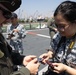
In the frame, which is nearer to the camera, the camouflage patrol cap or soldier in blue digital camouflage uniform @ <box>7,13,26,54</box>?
the camouflage patrol cap

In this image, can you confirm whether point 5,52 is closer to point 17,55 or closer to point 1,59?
point 1,59

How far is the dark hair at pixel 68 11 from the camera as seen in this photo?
2680 mm

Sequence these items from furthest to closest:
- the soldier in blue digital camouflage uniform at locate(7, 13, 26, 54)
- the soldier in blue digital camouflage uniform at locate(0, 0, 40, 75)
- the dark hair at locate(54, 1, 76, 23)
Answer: the soldier in blue digital camouflage uniform at locate(7, 13, 26, 54) < the dark hair at locate(54, 1, 76, 23) < the soldier in blue digital camouflage uniform at locate(0, 0, 40, 75)

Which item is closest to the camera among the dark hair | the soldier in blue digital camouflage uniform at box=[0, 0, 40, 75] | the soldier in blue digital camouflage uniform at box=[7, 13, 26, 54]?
the soldier in blue digital camouflage uniform at box=[0, 0, 40, 75]

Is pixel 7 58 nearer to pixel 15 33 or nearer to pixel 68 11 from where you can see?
pixel 68 11

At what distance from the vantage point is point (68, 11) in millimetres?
2695

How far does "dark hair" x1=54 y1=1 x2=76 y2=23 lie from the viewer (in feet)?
8.79

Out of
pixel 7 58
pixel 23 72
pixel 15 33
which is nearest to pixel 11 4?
pixel 7 58

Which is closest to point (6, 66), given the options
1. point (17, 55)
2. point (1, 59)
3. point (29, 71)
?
point (1, 59)

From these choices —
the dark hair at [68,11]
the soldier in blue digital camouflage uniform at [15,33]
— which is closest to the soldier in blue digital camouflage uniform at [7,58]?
the dark hair at [68,11]

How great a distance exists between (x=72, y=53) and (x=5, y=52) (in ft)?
2.53

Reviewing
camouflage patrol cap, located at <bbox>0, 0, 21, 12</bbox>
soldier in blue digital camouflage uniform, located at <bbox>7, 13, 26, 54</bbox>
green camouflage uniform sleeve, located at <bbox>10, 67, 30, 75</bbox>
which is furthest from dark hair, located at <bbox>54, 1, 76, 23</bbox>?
soldier in blue digital camouflage uniform, located at <bbox>7, 13, 26, 54</bbox>

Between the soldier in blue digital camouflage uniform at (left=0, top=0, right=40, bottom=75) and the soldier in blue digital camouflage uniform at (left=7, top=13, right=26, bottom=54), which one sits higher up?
the soldier in blue digital camouflage uniform at (left=0, top=0, right=40, bottom=75)

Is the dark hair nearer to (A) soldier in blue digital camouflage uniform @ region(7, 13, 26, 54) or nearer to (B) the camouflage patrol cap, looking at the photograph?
(B) the camouflage patrol cap
